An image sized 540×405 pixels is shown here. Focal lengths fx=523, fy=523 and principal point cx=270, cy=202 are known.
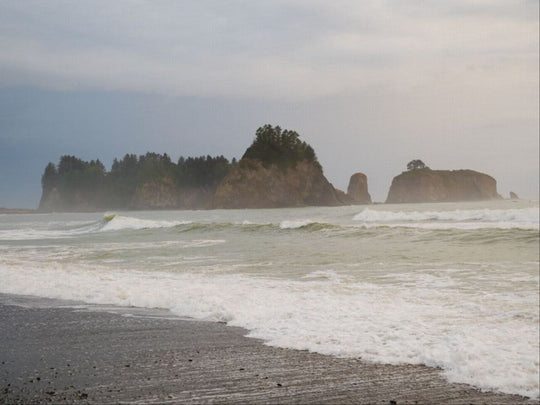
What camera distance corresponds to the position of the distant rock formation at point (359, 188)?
17488cm

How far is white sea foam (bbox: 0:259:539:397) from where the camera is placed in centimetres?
457

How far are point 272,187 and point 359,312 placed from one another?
4560 inches

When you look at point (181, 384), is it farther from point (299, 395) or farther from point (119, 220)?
point (119, 220)

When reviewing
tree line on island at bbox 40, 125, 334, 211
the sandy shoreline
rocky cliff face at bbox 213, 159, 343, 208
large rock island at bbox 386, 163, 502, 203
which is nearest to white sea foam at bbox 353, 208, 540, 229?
the sandy shoreline

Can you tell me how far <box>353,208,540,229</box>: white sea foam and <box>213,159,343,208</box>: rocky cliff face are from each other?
80642 millimetres

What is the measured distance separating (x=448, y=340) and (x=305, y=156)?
413 feet

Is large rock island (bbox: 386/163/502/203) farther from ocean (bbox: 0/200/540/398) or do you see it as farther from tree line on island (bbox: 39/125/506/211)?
ocean (bbox: 0/200/540/398)

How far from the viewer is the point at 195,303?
742 cm

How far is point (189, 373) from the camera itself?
14.0 feet

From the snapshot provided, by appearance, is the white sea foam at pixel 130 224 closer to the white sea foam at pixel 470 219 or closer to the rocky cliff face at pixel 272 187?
the white sea foam at pixel 470 219

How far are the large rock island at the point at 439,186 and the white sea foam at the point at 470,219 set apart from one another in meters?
118

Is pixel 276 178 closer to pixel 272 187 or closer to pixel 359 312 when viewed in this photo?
pixel 272 187

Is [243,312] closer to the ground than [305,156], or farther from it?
closer to the ground

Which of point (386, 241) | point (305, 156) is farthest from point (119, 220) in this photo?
point (305, 156)
